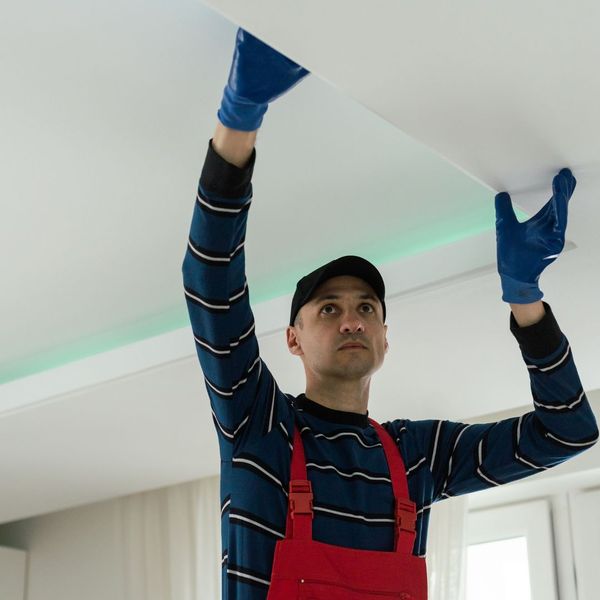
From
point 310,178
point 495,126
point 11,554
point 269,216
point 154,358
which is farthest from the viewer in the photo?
point 11,554

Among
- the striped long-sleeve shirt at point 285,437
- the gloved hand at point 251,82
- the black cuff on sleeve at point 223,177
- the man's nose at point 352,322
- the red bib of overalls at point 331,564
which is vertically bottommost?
the red bib of overalls at point 331,564

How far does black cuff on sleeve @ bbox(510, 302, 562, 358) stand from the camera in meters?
1.80

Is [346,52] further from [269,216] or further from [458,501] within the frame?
[458,501]

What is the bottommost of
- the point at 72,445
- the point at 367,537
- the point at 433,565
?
the point at 367,537

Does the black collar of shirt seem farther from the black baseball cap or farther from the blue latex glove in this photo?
the blue latex glove

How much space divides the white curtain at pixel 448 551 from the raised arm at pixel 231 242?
180 cm

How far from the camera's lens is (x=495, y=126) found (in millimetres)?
1779

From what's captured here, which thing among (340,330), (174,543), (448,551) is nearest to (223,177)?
(340,330)

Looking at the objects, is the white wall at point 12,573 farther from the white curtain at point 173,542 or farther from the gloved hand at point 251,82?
the gloved hand at point 251,82

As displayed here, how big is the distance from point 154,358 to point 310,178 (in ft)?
2.51

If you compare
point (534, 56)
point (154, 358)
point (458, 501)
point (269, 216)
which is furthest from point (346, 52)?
point (458, 501)

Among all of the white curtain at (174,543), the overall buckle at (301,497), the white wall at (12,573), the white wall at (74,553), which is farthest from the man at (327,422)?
the white wall at (12,573)

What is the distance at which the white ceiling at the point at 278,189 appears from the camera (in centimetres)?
161

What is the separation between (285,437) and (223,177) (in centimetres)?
40
